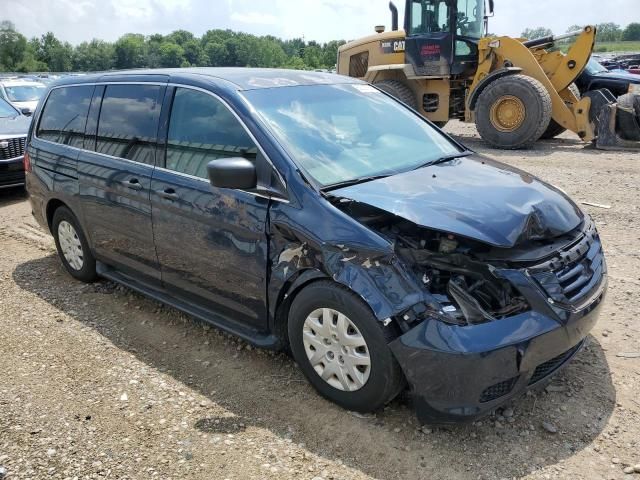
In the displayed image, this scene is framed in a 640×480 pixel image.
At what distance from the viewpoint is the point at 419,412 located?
2.78m

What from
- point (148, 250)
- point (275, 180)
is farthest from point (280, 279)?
point (148, 250)

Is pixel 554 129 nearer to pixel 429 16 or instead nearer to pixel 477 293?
pixel 429 16

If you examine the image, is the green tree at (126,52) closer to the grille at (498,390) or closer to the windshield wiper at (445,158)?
the windshield wiper at (445,158)

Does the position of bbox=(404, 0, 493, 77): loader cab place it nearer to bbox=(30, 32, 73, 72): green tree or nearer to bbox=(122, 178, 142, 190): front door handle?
bbox=(122, 178, 142, 190): front door handle

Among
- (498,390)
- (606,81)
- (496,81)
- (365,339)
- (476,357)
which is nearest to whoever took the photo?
(476,357)

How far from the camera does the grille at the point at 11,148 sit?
26.9 feet

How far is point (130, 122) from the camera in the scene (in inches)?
164

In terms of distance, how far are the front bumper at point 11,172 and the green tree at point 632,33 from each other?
113545 mm

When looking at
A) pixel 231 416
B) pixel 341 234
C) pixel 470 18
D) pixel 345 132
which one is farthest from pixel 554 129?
pixel 231 416

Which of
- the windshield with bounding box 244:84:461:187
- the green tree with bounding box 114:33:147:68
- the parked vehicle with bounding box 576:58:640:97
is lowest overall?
the windshield with bounding box 244:84:461:187

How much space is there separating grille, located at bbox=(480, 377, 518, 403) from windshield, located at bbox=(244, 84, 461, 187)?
4.50ft

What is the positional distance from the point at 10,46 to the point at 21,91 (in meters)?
71.2

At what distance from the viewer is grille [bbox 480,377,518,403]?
105 inches

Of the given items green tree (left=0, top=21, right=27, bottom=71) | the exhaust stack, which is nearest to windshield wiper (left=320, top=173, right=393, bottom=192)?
the exhaust stack
